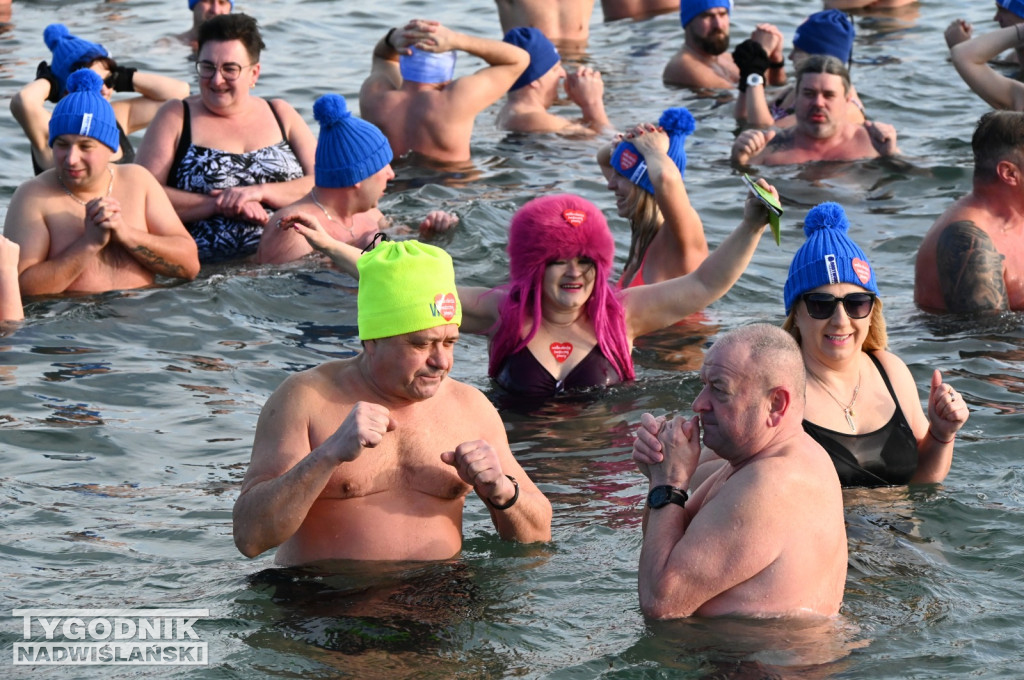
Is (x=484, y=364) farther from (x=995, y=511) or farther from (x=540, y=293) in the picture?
(x=995, y=511)

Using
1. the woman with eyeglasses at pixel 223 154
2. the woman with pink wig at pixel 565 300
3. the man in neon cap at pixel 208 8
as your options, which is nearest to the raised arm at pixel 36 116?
the woman with eyeglasses at pixel 223 154

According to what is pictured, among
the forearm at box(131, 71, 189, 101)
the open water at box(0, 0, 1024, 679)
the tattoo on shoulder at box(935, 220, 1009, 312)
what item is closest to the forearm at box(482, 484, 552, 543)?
the open water at box(0, 0, 1024, 679)

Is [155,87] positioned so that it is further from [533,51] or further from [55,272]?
[533,51]

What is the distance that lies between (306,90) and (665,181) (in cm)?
868

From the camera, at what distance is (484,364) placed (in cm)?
902

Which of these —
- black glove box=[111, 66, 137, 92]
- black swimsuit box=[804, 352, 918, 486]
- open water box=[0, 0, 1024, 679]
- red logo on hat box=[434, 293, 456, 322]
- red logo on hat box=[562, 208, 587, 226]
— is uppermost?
red logo on hat box=[434, 293, 456, 322]

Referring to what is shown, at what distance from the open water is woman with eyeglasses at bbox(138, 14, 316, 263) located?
38 centimetres

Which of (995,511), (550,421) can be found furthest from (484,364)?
(995,511)

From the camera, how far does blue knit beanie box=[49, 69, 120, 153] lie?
8.71m

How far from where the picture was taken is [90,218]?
879 cm

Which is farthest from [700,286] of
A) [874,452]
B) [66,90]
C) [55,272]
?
[66,90]

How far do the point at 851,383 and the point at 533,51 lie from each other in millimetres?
7969

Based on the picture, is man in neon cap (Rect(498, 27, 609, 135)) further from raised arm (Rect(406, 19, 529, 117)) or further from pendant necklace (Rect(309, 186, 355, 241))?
pendant necklace (Rect(309, 186, 355, 241))

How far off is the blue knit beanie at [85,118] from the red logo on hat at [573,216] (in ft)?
10.4
